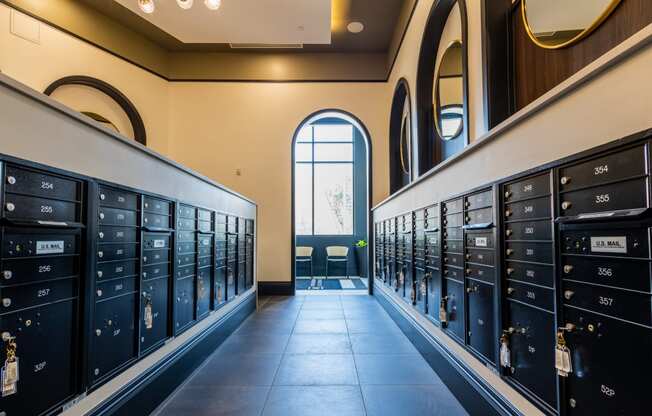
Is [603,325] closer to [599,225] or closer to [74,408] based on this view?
[599,225]

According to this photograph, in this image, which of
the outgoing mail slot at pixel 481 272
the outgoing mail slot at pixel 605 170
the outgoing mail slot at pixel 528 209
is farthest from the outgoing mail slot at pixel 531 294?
the outgoing mail slot at pixel 605 170

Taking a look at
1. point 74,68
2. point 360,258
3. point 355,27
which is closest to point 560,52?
point 355,27

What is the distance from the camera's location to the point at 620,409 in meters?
0.87

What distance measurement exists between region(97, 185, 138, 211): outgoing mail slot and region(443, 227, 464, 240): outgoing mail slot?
5.42ft

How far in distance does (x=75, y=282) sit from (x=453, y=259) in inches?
71.1

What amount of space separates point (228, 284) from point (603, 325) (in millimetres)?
2947

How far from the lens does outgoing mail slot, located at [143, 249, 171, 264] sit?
1827 mm

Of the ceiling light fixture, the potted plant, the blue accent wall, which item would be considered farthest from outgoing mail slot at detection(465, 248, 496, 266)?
the blue accent wall

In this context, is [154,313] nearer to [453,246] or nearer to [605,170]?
[453,246]

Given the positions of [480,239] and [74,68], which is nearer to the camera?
[480,239]

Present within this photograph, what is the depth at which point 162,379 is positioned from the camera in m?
1.98

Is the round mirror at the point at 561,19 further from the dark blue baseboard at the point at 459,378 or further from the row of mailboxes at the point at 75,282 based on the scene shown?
the row of mailboxes at the point at 75,282

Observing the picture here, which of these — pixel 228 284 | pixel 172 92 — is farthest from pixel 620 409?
pixel 172 92

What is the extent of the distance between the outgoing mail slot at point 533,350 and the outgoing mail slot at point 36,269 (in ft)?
5.23
